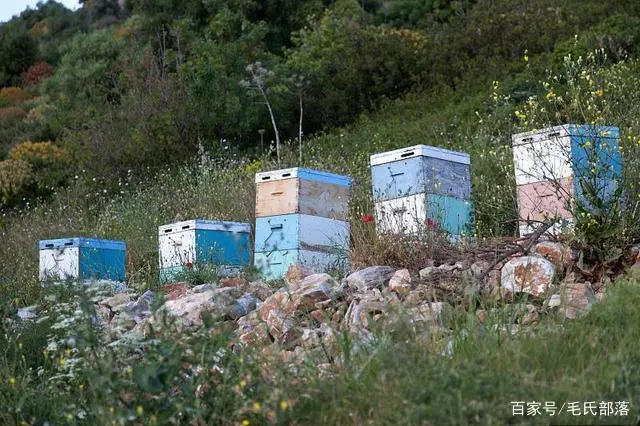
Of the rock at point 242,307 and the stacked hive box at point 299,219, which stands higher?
the stacked hive box at point 299,219

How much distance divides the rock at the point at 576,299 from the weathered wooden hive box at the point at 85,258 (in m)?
5.31

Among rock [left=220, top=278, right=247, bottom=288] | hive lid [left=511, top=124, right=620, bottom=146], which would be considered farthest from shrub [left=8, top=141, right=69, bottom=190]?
hive lid [left=511, top=124, right=620, bottom=146]

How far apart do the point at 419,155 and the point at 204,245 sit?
7.28ft

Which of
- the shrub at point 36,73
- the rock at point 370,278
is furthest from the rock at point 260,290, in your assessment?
the shrub at point 36,73

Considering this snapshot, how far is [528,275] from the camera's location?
5.99 meters

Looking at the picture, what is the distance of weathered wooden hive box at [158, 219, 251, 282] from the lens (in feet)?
29.9

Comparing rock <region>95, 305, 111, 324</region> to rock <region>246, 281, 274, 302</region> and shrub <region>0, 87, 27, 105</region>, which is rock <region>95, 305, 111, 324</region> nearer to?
rock <region>246, 281, 274, 302</region>

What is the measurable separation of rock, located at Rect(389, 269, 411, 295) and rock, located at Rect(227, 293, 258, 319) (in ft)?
3.21

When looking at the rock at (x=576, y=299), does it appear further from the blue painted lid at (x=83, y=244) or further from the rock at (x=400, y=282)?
the blue painted lid at (x=83, y=244)

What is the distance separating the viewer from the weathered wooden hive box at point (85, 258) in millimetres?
9867

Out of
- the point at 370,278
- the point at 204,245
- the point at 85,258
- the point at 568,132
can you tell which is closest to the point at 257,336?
the point at 370,278

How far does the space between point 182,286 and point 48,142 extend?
47.6 ft

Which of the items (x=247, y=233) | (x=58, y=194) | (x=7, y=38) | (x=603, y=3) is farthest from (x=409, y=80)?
(x=7, y=38)

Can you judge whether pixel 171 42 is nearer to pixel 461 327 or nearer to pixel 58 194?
pixel 58 194
